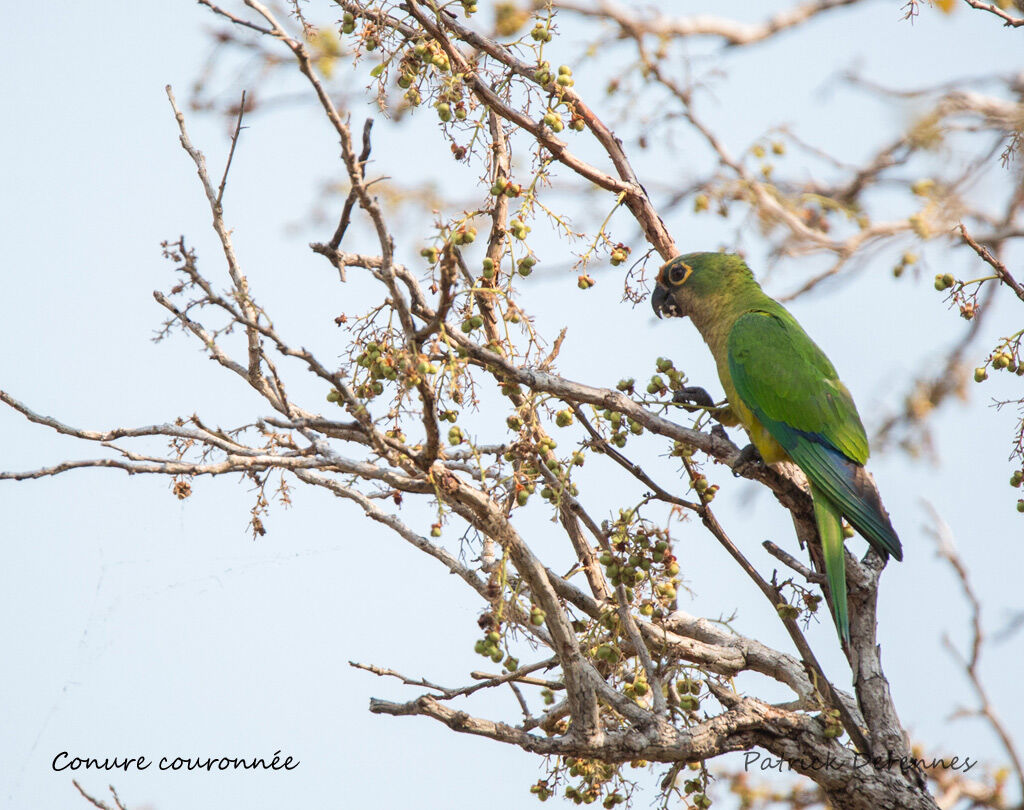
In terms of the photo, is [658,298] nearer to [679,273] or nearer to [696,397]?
[679,273]

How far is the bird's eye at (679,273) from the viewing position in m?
5.28

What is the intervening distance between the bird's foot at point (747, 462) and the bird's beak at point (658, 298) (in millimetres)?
1468

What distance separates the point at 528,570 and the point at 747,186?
1.65 m

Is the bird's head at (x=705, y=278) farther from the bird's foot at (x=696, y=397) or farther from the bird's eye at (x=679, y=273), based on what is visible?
the bird's foot at (x=696, y=397)

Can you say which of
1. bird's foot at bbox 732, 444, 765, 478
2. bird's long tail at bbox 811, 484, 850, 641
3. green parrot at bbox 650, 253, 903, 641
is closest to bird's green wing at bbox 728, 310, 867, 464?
green parrot at bbox 650, 253, 903, 641

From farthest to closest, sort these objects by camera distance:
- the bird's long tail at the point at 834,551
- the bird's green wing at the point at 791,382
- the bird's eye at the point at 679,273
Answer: the bird's eye at the point at 679,273 → the bird's green wing at the point at 791,382 → the bird's long tail at the point at 834,551

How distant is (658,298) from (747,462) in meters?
1.73

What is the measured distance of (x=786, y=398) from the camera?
4613mm

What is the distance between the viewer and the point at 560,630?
10.8 ft

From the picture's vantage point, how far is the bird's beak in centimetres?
567

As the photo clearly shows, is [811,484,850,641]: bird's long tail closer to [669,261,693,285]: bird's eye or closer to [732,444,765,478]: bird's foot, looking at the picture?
[732,444,765,478]: bird's foot

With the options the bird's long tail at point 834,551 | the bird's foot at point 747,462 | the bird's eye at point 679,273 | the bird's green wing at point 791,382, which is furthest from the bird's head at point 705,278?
the bird's long tail at point 834,551

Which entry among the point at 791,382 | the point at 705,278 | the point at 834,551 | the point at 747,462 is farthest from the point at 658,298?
the point at 834,551

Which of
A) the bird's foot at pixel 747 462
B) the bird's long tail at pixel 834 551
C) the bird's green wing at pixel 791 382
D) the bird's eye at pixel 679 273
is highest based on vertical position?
the bird's eye at pixel 679 273
